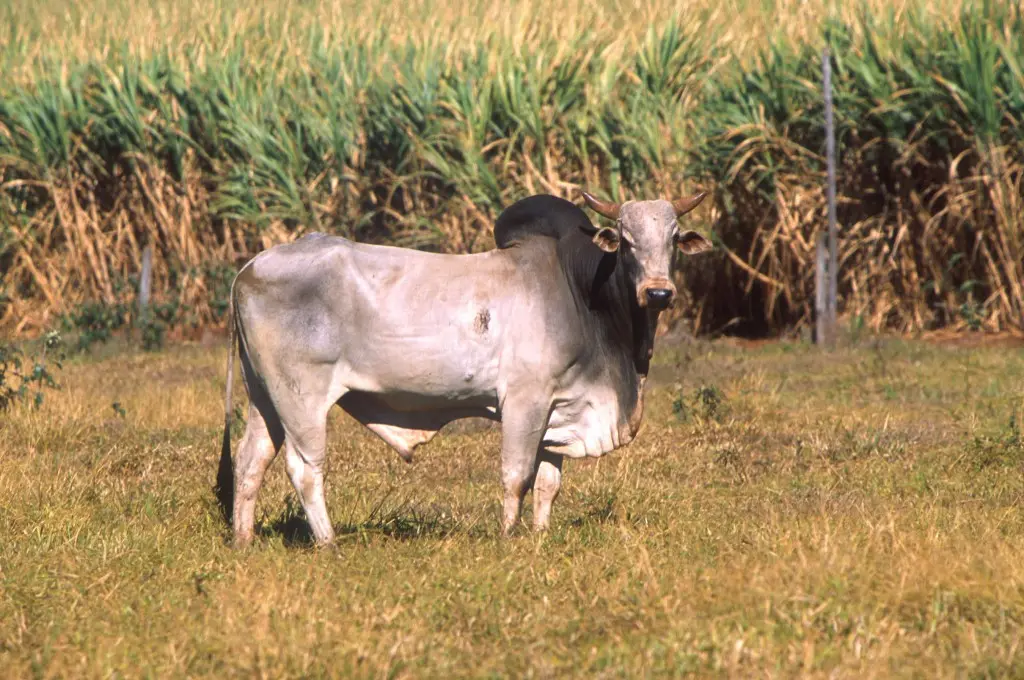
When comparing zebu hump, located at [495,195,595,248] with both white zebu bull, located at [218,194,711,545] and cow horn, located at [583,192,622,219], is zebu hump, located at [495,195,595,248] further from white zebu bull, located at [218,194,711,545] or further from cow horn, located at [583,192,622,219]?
cow horn, located at [583,192,622,219]

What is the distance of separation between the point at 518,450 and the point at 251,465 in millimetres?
1126

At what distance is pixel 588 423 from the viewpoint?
6.39 meters

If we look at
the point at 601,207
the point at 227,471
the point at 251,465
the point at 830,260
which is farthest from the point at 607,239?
the point at 830,260

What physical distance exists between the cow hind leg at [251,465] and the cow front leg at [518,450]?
1012 millimetres

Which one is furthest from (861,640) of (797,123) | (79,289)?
(79,289)

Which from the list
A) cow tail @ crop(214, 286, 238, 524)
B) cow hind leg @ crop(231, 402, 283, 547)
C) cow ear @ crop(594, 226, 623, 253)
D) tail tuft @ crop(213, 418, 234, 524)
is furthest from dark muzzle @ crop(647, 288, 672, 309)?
tail tuft @ crop(213, 418, 234, 524)

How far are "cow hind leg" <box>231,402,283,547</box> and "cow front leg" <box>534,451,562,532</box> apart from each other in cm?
111

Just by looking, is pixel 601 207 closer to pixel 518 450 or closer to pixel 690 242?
pixel 690 242

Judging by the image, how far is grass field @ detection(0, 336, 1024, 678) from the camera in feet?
15.0

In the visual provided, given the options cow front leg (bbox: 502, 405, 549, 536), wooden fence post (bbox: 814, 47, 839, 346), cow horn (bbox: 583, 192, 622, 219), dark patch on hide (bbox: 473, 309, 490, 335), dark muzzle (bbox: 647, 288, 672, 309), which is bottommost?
wooden fence post (bbox: 814, 47, 839, 346)

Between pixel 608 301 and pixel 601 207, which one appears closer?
pixel 601 207

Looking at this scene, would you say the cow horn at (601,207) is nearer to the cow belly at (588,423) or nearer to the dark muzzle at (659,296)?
the dark muzzle at (659,296)

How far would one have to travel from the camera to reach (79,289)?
1559cm

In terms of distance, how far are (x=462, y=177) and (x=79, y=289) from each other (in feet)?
14.1
